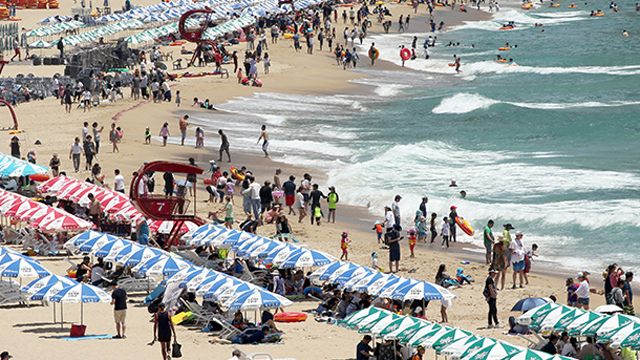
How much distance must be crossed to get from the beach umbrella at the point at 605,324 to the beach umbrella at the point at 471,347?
194 cm

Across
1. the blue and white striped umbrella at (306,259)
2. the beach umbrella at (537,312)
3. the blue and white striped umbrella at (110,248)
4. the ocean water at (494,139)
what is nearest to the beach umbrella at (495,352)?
the beach umbrella at (537,312)

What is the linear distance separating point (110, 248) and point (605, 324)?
10196 mm

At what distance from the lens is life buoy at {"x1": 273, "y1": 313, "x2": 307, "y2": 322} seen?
1641 centimetres

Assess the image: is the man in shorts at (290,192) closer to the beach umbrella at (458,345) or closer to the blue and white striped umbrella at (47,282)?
the blue and white striped umbrella at (47,282)

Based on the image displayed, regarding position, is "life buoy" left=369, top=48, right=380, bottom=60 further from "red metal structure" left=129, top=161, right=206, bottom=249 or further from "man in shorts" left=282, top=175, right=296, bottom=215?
"red metal structure" left=129, top=161, right=206, bottom=249

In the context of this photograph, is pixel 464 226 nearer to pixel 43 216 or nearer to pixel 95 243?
pixel 95 243

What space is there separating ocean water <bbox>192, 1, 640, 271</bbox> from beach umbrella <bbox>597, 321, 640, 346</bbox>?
8.21 m

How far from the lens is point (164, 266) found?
16.7 meters

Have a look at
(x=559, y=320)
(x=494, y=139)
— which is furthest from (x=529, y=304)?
(x=494, y=139)

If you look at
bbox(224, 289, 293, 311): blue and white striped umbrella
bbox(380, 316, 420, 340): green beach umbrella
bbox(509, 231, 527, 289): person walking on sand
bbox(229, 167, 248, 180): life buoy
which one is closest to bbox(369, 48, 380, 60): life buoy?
bbox(229, 167, 248, 180): life buoy

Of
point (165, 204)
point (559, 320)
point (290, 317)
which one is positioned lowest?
point (290, 317)

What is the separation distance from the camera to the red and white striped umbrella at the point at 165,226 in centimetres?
2114

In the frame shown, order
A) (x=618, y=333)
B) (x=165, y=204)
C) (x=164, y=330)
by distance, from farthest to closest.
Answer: (x=165, y=204) → (x=164, y=330) → (x=618, y=333)

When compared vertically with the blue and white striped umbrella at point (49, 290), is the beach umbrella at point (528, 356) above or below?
above
